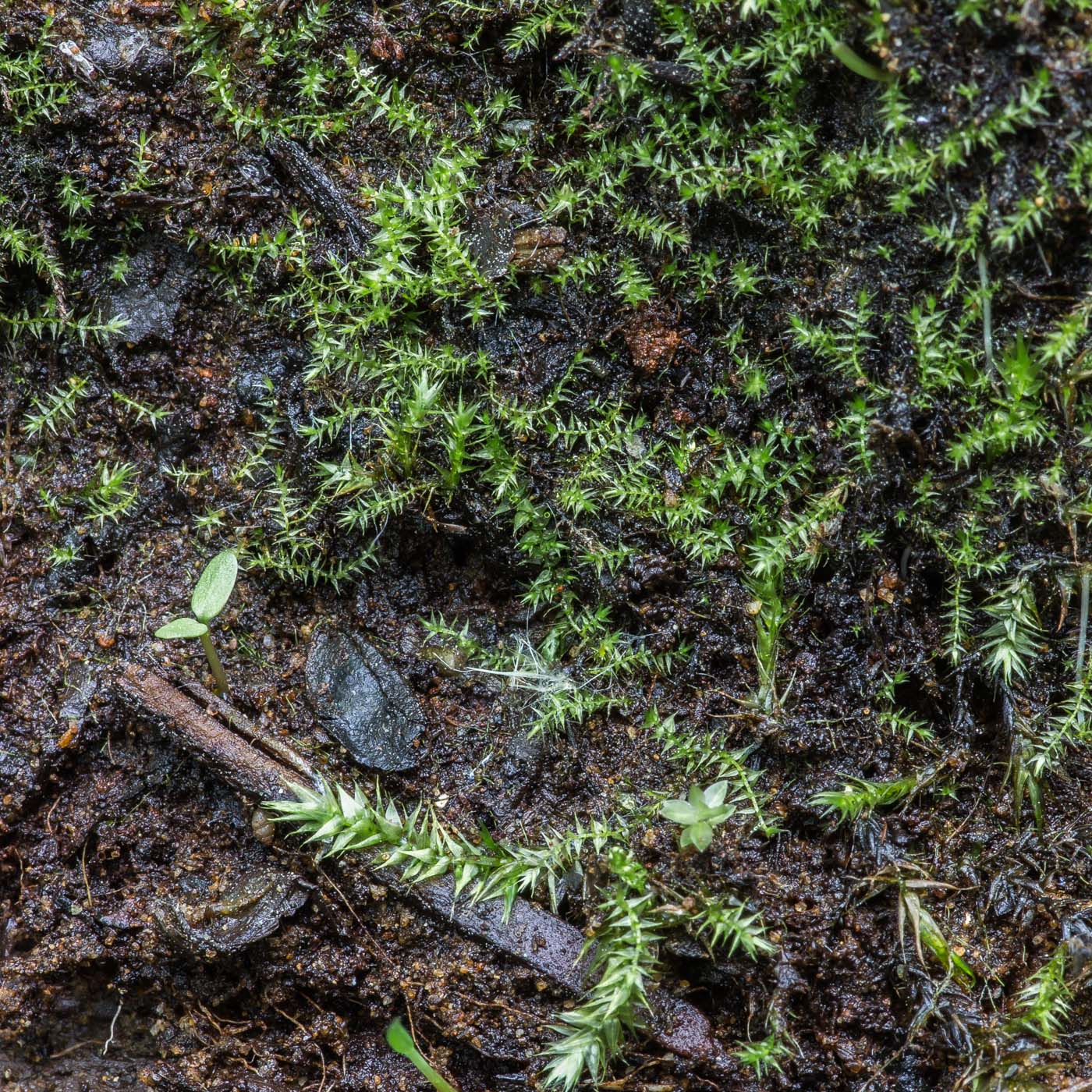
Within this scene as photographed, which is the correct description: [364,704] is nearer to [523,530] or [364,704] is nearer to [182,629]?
[182,629]

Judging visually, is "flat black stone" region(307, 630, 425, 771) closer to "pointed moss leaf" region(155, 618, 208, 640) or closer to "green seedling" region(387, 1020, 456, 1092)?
"pointed moss leaf" region(155, 618, 208, 640)

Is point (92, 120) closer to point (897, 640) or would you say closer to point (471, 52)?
point (471, 52)

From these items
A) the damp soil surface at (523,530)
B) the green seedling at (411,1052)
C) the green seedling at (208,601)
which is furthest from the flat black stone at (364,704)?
the green seedling at (411,1052)

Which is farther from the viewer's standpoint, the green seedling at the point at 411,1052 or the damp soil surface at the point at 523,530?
the damp soil surface at the point at 523,530

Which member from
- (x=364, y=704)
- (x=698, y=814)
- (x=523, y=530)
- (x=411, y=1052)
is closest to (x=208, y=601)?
(x=364, y=704)

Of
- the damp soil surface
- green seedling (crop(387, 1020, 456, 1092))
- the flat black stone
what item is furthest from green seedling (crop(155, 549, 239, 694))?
green seedling (crop(387, 1020, 456, 1092))

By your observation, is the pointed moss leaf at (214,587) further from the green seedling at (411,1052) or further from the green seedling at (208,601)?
the green seedling at (411,1052)
